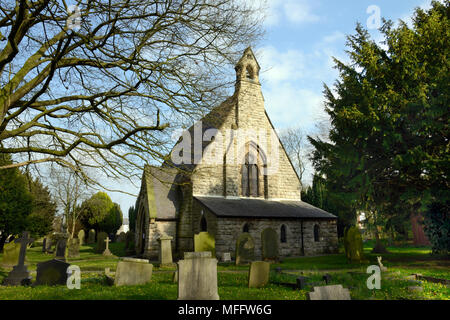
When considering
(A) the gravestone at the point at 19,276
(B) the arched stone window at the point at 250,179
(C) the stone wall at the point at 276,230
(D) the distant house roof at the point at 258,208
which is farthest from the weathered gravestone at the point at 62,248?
(B) the arched stone window at the point at 250,179

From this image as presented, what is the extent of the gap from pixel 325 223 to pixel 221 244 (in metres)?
8.48

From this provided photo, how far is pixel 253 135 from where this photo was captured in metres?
21.8

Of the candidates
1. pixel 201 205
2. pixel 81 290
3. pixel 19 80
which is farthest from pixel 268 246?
pixel 19 80

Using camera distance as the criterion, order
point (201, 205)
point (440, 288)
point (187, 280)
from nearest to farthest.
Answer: point (187, 280)
point (440, 288)
point (201, 205)

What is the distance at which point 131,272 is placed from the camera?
8.61 meters

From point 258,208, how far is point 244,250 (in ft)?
18.0

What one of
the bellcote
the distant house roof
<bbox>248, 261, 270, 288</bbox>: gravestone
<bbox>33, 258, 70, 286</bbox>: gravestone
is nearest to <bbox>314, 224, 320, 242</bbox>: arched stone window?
the distant house roof

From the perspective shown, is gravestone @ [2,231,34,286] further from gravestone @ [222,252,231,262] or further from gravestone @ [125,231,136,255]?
gravestone @ [125,231,136,255]

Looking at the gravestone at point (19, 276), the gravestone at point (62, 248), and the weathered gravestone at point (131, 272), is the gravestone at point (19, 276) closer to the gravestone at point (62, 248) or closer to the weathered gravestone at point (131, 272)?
the weathered gravestone at point (131, 272)

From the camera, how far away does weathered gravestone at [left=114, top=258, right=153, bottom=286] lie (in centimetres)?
841

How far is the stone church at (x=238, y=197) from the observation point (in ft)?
58.0

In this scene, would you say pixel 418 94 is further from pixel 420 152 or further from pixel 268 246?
pixel 268 246

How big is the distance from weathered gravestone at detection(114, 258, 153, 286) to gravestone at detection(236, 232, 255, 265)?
556 cm

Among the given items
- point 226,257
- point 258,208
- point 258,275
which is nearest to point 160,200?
point 258,208
